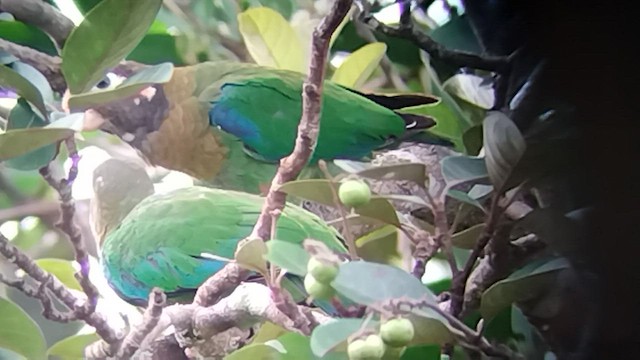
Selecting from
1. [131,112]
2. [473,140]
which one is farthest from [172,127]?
[473,140]

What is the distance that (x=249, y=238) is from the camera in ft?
1.95

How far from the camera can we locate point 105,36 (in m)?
0.64

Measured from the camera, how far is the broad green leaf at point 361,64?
0.66 m

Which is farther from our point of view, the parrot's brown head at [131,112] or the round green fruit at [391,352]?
the parrot's brown head at [131,112]

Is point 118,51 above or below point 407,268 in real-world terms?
above

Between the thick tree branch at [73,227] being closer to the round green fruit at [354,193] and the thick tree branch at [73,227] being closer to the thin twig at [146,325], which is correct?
the thin twig at [146,325]

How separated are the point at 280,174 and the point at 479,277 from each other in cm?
17

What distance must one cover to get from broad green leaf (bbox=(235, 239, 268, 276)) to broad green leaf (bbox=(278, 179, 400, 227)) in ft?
0.16

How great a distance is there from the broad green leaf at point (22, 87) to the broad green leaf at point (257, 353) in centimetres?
24

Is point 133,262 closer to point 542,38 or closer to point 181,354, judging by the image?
point 181,354

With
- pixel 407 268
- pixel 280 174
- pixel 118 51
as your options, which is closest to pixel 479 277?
pixel 407 268

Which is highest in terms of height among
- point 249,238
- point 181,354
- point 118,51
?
point 118,51

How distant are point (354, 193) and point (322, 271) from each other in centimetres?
7

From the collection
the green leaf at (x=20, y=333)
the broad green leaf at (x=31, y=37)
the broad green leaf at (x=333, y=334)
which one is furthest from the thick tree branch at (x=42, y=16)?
the broad green leaf at (x=333, y=334)
